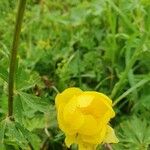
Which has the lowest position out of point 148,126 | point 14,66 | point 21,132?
point 148,126

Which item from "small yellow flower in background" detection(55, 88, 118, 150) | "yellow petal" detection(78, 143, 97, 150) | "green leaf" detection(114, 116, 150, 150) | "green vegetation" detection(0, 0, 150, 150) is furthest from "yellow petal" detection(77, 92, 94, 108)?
"green leaf" detection(114, 116, 150, 150)

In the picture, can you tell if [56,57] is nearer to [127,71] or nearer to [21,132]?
[127,71]

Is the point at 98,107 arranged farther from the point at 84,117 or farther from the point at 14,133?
the point at 14,133

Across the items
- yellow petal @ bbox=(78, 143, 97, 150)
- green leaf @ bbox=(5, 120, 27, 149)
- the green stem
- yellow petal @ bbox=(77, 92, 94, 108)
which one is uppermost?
the green stem

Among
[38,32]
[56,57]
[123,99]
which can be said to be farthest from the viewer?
[38,32]

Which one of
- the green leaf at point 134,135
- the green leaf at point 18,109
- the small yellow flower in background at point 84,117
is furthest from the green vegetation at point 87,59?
the small yellow flower in background at point 84,117

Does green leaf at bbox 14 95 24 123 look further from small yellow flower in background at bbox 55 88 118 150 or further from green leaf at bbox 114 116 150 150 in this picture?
green leaf at bbox 114 116 150 150

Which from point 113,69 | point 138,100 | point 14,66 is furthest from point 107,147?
point 113,69

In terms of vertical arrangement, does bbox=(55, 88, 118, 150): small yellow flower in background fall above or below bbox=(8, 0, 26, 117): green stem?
below
